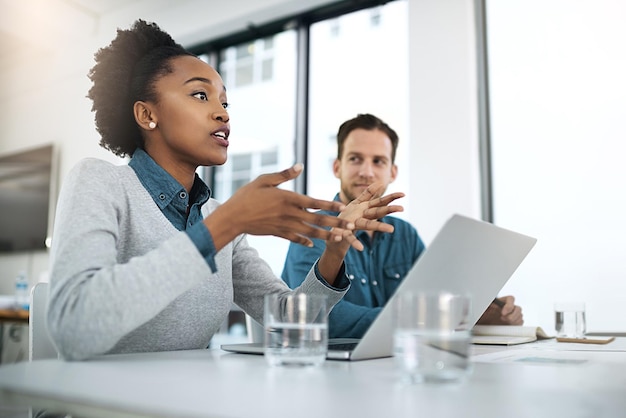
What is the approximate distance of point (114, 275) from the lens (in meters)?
0.71

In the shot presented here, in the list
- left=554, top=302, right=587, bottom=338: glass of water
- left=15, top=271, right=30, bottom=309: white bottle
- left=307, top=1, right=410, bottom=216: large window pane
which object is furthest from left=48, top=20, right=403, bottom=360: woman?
left=15, top=271, right=30, bottom=309: white bottle

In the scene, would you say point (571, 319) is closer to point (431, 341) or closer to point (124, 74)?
point (431, 341)

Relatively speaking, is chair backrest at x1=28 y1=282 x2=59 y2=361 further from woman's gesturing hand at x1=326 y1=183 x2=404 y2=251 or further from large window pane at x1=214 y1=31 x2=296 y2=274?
large window pane at x1=214 y1=31 x2=296 y2=274

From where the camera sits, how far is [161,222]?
1.03 metres

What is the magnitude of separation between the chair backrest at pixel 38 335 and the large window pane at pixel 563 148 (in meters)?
1.77

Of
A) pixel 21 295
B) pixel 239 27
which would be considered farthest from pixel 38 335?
pixel 21 295

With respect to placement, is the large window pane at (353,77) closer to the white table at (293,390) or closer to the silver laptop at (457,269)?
the silver laptop at (457,269)

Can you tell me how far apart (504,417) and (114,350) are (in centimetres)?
70

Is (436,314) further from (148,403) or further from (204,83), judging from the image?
(204,83)

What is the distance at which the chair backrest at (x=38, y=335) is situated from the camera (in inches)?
40.0

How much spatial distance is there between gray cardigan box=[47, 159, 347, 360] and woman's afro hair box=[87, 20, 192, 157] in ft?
0.75

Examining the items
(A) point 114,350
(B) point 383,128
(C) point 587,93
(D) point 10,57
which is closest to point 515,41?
(C) point 587,93

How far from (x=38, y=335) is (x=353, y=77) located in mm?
2707

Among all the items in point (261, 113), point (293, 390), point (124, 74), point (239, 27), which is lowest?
point (293, 390)
